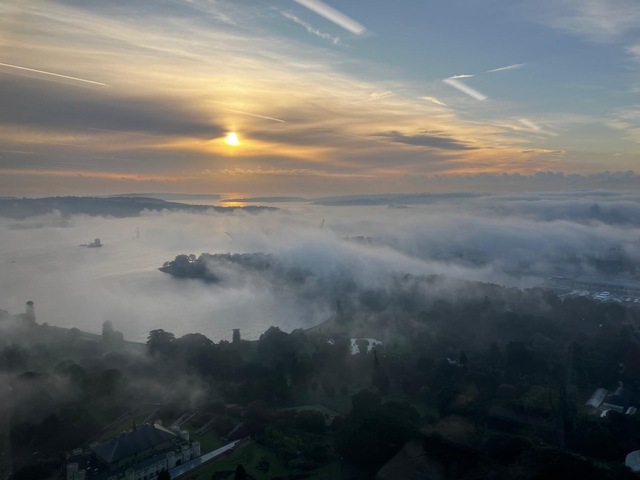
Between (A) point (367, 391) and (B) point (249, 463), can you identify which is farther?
(A) point (367, 391)

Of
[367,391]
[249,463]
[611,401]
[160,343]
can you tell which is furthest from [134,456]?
[611,401]

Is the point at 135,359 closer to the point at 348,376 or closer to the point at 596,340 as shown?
the point at 348,376

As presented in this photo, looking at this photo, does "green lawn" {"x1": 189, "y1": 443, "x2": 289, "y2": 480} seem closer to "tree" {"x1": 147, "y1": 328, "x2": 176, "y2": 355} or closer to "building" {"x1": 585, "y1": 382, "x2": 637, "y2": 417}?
"tree" {"x1": 147, "y1": 328, "x2": 176, "y2": 355}

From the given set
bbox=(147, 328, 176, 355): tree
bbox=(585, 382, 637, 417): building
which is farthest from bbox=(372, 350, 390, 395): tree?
bbox=(147, 328, 176, 355): tree

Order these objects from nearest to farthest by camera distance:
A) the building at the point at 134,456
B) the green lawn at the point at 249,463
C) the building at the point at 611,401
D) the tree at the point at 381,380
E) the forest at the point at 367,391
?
the building at the point at 134,456 → the forest at the point at 367,391 → the green lawn at the point at 249,463 → the building at the point at 611,401 → the tree at the point at 381,380

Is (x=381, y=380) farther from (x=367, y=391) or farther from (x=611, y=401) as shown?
(x=611, y=401)

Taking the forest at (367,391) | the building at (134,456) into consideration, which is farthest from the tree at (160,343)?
the building at (134,456)

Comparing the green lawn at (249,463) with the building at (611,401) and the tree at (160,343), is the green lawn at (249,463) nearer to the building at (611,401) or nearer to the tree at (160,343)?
the tree at (160,343)

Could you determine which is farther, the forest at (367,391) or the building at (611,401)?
the building at (611,401)

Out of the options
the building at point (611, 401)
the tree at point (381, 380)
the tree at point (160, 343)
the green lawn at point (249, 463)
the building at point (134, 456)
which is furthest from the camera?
the tree at point (160, 343)
